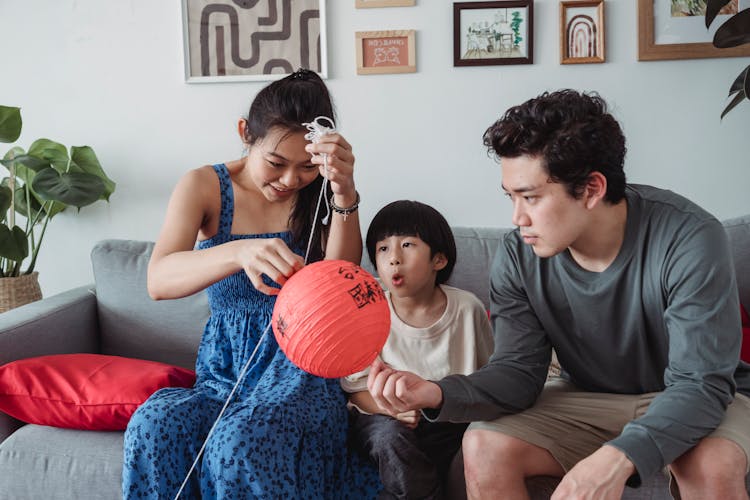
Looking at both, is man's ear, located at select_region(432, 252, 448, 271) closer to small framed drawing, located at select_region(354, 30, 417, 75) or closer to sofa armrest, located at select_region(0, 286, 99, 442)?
small framed drawing, located at select_region(354, 30, 417, 75)

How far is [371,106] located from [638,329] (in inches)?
58.6

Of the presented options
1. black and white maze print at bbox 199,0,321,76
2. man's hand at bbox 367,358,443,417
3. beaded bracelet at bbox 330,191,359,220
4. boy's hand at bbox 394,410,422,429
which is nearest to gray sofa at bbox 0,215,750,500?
boy's hand at bbox 394,410,422,429

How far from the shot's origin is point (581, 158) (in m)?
1.35

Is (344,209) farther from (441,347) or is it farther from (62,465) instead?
(62,465)

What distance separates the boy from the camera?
165 cm

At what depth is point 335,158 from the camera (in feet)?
4.56

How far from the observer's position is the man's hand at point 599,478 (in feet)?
3.70

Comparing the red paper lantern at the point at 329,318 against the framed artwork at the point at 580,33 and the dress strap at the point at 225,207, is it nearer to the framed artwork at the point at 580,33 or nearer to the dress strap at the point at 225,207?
the dress strap at the point at 225,207

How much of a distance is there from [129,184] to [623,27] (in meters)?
1.99

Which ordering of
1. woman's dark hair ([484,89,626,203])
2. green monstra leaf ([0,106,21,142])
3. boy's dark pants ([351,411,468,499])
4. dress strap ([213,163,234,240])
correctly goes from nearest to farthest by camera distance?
1. woman's dark hair ([484,89,626,203])
2. boy's dark pants ([351,411,468,499])
3. dress strap ([213,163,234,240])
4. green monstra leaf ([0,106,21,142])

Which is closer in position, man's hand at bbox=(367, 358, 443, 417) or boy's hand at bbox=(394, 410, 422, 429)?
man's hand at bbox=(367, 358, 443, 417)

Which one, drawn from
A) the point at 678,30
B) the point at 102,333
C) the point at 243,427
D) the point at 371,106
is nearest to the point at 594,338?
the point at 243,427

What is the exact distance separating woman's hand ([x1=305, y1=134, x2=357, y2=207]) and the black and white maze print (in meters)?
1.24

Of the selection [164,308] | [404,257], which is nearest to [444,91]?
[404,257]
